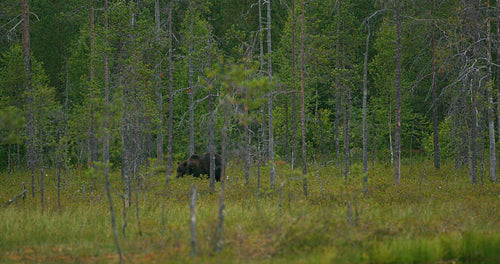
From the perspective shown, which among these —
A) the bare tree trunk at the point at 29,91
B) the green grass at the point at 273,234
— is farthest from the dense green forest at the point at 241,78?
the green grass at the point at 273,234

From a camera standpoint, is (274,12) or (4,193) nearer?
(4,193)

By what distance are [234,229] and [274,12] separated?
2486 centimetres

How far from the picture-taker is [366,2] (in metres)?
32.6

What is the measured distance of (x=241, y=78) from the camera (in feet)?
31.3

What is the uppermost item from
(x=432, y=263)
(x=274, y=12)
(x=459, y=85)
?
(x=274, y=12)

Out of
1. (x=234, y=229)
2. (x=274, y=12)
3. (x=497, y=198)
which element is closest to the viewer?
(x=234, y=229)

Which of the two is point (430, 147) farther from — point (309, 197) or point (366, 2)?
point (309, 197)

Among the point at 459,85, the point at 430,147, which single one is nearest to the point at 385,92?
the point at 430,147

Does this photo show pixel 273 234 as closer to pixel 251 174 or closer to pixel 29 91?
pixel 29 91

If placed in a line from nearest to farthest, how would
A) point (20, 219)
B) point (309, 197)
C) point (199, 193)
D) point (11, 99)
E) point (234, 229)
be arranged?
point (234, 229) < point (20, 219) < point (309, 197) < point (199, 193) < point (11, 99)

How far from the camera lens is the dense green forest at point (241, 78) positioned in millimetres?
15070

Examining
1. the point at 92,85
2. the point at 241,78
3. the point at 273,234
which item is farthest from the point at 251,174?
the point at 241,78

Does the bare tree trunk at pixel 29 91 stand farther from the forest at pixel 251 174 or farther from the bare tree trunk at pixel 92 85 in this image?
the bare tree trunk at pixel 92 85

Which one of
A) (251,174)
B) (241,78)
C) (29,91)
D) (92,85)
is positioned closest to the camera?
(241,78)
